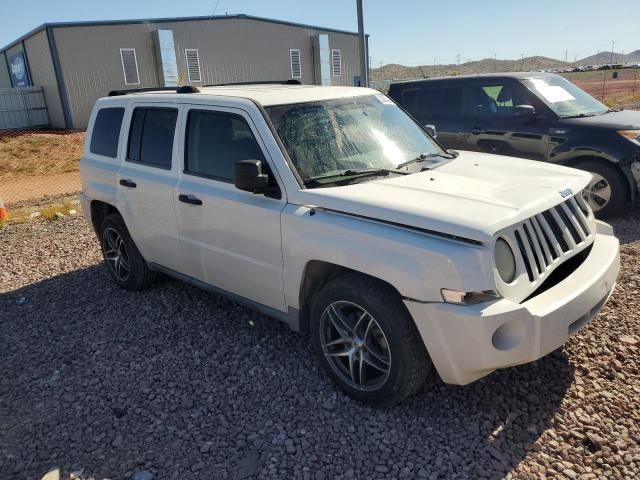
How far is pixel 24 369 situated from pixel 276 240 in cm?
232

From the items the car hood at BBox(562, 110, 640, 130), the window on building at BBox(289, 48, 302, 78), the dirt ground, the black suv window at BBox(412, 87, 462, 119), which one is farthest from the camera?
the window on building at BBox(289, 48, 302, 78)

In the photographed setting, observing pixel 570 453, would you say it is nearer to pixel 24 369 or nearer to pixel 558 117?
pixel 24 369

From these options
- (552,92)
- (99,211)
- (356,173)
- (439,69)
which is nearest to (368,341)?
(356,173)

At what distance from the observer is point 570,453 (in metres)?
2.84

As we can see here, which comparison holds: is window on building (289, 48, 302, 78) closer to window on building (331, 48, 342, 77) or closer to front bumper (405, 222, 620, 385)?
window on building (331, 48, 342, 77)

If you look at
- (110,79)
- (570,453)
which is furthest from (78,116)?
(570,453)

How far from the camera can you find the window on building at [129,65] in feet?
74.0

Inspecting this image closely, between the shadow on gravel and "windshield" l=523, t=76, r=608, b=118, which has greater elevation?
"windshield" l=523, t=76, r=608, b=118

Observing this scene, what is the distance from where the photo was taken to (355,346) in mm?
3303

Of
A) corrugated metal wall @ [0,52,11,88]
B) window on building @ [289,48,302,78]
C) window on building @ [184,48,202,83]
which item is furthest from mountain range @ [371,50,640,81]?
corrugated metal wall @ [0,52,11,88]

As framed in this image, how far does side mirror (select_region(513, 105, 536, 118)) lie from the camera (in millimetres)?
6961

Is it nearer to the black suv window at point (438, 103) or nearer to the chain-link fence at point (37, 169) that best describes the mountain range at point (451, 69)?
the chain-link fence at point (37, 169)

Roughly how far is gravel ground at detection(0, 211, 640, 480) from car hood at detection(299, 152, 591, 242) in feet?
3.89

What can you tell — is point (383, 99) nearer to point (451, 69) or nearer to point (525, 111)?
point (525, 111)
